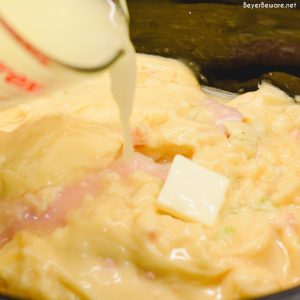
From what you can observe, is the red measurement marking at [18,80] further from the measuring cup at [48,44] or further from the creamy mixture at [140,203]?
the creamy mixture at [140,203]

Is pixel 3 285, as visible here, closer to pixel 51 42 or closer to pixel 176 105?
pixel 51 42

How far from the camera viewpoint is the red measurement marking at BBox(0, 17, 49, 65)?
1321 millimetres

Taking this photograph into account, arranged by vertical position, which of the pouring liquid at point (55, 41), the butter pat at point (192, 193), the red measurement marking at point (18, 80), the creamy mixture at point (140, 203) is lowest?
the creamy mixture at point (140, 203)

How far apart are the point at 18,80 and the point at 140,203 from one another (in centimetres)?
47

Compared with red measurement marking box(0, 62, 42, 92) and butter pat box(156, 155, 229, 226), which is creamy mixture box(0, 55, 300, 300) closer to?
butter pat box(156, 155, 229, 226)

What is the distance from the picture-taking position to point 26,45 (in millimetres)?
1333

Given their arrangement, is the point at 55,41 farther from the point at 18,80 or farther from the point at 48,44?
the point at 18,80

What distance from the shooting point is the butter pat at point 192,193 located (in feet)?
5.00

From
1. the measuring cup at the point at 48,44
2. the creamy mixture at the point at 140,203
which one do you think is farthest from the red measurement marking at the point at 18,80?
the creamy mixture at the point at 140,203

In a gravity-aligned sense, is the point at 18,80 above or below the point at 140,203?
above

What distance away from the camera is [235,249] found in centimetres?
148

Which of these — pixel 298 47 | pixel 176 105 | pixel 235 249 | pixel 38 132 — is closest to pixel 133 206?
pixel 235 249

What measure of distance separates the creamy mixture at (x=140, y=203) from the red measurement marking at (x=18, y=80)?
0.36 m

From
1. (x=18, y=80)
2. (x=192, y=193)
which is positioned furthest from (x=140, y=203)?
(x=18, y=80)
